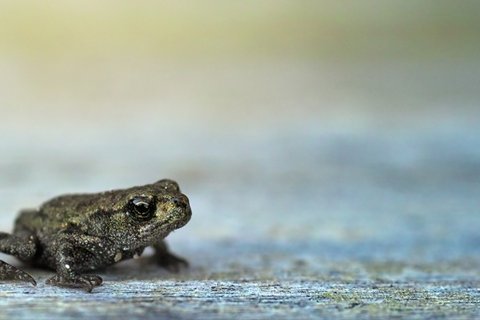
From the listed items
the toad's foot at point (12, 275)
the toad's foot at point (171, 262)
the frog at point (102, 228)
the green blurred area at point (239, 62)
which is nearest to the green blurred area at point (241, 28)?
the green blurred area at point (239, 62)

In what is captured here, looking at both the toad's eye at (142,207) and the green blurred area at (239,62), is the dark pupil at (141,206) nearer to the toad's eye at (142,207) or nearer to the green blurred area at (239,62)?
the toad's eye at (142,207)

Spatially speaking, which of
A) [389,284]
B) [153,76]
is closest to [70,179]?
[389,284]

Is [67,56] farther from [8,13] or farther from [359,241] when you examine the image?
[359,241]

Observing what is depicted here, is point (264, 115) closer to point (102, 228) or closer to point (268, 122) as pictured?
point (268, 122)

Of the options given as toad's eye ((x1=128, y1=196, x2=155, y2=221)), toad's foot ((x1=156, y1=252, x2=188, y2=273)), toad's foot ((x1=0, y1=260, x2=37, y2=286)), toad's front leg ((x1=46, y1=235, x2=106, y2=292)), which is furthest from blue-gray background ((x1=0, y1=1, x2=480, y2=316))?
toad's foot ((x1=0, y1=260, x2=37, y2=286))

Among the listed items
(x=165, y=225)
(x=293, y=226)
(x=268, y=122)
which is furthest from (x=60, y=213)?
(x=268, y=122)

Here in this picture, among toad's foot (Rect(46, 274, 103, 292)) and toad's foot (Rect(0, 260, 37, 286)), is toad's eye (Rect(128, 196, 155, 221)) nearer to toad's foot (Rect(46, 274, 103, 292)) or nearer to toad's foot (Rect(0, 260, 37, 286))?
toad's foot (Rect(46, 274, 103, 292))
